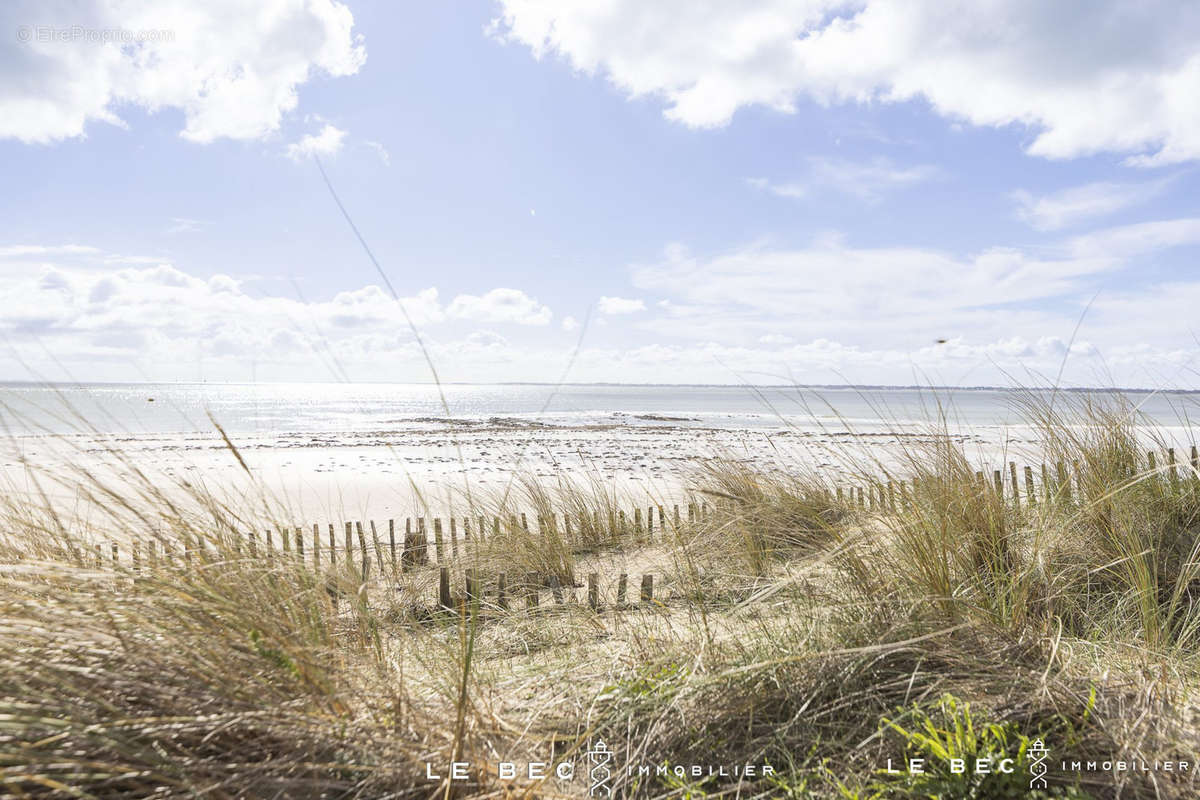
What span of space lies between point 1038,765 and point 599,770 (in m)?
1.12

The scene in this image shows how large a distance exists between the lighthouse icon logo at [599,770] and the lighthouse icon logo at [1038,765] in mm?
1060

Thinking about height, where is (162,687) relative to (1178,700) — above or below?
above

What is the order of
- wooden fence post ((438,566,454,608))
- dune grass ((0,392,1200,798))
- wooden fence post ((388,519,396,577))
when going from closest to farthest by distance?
dune grass ((0,392,1200,798))
wooden fence post ((438,566,454,608))
wooden fence post ((388,519,396,577))

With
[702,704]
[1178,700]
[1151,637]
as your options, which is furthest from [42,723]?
[1151,637]

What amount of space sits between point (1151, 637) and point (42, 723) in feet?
11.3

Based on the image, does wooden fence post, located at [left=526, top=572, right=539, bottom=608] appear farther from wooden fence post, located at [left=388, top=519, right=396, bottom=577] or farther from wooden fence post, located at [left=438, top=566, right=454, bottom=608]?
wooden fence post, located at [left=388, top=519, right=396, bottom=577]

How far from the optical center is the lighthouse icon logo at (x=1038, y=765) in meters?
1.54

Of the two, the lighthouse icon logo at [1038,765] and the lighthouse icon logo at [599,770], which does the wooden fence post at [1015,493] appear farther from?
the lighthouse icon logo at [599,770]

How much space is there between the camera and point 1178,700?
187cm

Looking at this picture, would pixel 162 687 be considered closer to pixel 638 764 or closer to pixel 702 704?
pixel 638 764

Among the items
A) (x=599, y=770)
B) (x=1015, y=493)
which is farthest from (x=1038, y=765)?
(x=1015, y=493)

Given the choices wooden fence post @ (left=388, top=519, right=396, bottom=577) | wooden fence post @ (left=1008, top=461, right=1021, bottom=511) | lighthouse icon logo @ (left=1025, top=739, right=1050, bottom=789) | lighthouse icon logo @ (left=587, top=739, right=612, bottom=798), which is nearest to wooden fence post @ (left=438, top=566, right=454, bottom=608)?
wooden fence post @ (left=388, top=519, right=396, bottom=577)

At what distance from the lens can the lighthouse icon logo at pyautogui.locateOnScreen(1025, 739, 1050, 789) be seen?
5.05ft

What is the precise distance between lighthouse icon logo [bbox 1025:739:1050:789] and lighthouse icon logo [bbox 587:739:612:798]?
3.48 feet
